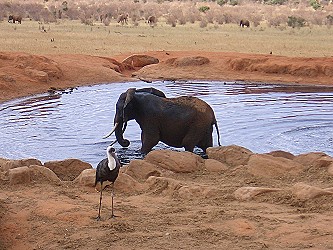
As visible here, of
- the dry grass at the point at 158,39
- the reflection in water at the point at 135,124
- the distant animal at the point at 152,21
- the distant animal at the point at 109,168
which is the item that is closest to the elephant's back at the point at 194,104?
the reflection in water at the point at 135,124

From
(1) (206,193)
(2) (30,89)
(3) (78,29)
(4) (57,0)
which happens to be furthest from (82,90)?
(4) (57,0)

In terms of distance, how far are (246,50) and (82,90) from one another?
1269cm

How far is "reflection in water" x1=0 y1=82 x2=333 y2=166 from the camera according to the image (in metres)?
12.7

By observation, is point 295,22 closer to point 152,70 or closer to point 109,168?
point 152,70

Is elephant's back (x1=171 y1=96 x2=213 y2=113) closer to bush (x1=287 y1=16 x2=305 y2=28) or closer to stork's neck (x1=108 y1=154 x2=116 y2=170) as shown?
stork's neck (x1=108 y1=154 x2=116 y2=170)

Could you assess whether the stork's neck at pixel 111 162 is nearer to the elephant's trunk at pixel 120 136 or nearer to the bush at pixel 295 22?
the elephant's trunk at pixel 120 136

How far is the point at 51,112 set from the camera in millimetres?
16469

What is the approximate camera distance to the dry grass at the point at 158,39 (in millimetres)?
30609

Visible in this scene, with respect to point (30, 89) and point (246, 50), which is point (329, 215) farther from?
point (246, 50)

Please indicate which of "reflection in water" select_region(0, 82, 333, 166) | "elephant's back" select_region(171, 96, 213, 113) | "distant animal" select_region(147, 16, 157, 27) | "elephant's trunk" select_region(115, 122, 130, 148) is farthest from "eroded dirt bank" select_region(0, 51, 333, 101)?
"distant animal" select_region(147, 16, 157, 27)

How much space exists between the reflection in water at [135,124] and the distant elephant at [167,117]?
1.93ft

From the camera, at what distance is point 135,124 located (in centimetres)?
1522

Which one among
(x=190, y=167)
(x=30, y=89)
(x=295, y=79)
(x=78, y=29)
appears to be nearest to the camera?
(x=190, y=167)

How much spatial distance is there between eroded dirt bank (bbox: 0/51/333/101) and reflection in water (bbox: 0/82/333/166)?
4.68 ft
